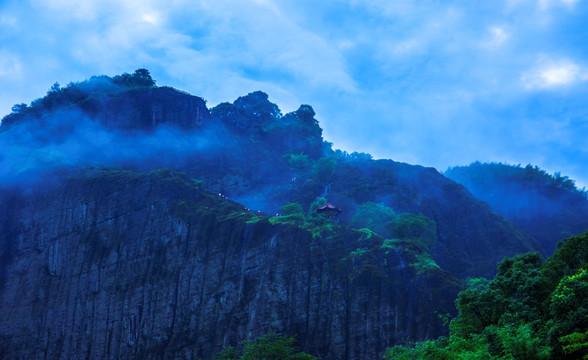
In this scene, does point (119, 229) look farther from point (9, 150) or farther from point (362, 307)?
point (362, 307)

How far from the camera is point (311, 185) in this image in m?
65.9

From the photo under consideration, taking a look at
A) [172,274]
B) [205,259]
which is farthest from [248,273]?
[172,274]

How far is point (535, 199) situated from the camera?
6944 centimetres

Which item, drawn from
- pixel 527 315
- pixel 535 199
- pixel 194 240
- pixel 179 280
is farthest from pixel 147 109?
pixel 527 315

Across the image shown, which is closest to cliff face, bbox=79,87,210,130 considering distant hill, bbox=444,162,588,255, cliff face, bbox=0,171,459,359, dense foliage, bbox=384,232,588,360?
cliff face, bbox=0,171,459,359

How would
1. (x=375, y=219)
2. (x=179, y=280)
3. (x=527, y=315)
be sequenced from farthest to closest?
(x=375, y=219)
(x=179, y=280)
(x=527, y=315)

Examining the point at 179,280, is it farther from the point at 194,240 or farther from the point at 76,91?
the point at 76,91

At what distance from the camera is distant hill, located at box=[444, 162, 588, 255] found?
63.2m

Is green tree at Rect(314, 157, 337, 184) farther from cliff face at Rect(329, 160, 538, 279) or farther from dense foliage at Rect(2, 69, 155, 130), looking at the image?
dense foliage at Rect(2, 69, 155, 130)

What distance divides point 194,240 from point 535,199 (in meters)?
47.9

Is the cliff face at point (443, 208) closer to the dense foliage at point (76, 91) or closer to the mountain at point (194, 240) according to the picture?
the mountain at point (194, 240)

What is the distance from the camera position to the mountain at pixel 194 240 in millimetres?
39656

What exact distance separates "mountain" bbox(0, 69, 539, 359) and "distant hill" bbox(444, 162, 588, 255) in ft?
24.2

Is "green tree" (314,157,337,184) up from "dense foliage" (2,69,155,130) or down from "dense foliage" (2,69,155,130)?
down
